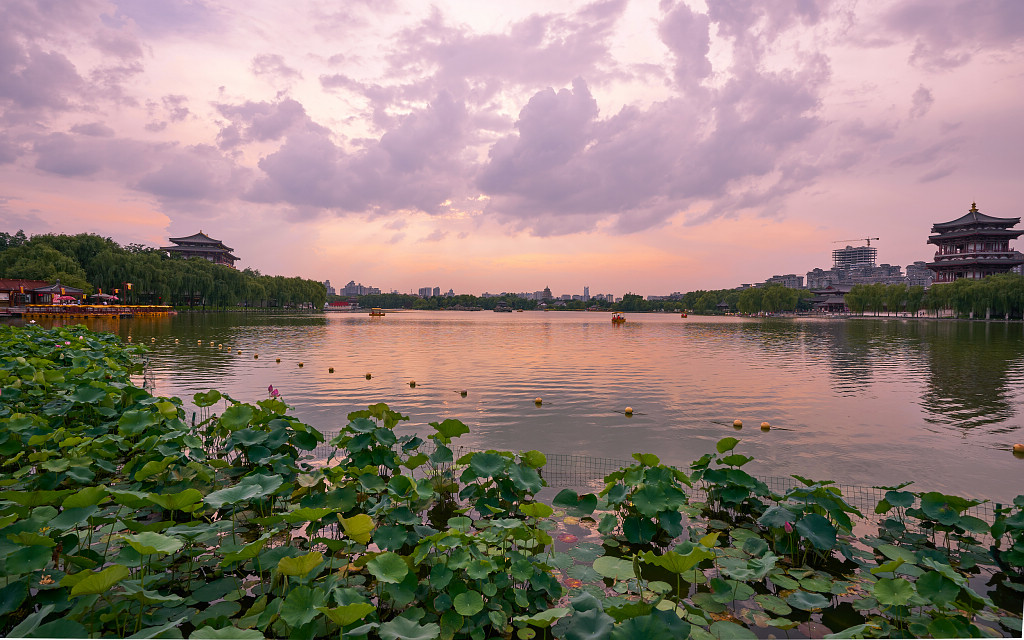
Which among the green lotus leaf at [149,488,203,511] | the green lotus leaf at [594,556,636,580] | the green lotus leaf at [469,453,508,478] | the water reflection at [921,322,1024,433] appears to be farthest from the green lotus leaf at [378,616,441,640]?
the water reflection at [921,322,1024,433]

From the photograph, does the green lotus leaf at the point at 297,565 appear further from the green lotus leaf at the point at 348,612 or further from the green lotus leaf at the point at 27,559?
the green lotus leaf at the point at 27,559

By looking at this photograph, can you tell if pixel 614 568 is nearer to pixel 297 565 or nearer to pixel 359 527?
pixel 359 527

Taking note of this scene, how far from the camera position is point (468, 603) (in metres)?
2.72

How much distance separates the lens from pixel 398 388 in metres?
13.0

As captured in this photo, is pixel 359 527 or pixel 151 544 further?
pixel 359 527

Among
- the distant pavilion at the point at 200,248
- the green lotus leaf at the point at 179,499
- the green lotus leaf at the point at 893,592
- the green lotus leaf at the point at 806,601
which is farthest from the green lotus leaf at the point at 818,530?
the distant pavilion at the point at 200,248

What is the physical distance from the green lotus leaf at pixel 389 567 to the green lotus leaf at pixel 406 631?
268mm

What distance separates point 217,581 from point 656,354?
22.0 metres

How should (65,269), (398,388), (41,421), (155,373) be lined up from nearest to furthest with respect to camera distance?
1. (41,421)
2. (398,388)
3. (155,373)
4. (65,269)

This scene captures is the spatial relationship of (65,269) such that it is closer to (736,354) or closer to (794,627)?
(736,354)

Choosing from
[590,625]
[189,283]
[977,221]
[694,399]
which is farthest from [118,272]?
[977,221]

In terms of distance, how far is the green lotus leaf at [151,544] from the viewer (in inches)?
96.0

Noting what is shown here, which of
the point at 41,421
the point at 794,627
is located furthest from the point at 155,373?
the point at 794,627

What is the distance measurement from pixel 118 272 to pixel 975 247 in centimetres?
10472
